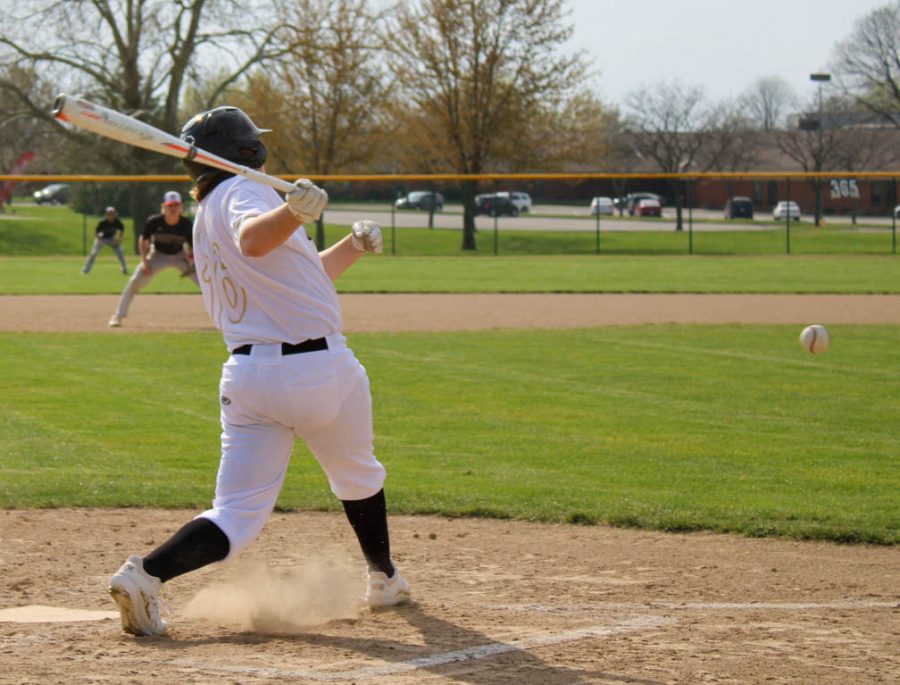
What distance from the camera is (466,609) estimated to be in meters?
5.02

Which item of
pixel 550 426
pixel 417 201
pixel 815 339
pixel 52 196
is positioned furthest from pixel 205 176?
pixel 52 196

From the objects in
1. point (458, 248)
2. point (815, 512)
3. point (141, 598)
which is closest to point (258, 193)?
point (141, 598)

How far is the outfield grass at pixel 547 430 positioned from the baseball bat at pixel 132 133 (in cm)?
321

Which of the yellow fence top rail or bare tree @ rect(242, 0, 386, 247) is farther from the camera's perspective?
bare tree @ rect(242, 0, 386, 247)

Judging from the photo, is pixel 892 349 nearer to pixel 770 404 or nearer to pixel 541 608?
pixel 770 404

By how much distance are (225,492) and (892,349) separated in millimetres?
11213

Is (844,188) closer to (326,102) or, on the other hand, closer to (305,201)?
(326,102)

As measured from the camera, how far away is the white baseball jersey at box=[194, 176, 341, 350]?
14.5 ft

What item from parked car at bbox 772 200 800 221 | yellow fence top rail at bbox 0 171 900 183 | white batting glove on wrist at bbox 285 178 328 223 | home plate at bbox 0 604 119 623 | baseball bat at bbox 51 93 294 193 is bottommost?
home plate at bbox 0 604 119 623

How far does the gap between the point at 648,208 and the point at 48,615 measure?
49.4 m

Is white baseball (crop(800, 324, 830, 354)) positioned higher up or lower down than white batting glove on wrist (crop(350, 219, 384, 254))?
lower down

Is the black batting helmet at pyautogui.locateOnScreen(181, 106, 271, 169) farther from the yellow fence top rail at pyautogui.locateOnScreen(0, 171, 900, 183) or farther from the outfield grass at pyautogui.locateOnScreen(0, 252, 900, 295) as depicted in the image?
the yellow fence top rail at pyautogui.locateOnScreen(0, 171, 900, 183)

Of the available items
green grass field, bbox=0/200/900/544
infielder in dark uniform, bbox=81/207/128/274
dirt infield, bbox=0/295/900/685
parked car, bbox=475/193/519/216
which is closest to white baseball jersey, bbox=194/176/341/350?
dirt infield, bbox=0/295/900/685

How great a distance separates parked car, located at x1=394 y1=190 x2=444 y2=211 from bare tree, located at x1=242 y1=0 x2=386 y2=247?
3.20 m
